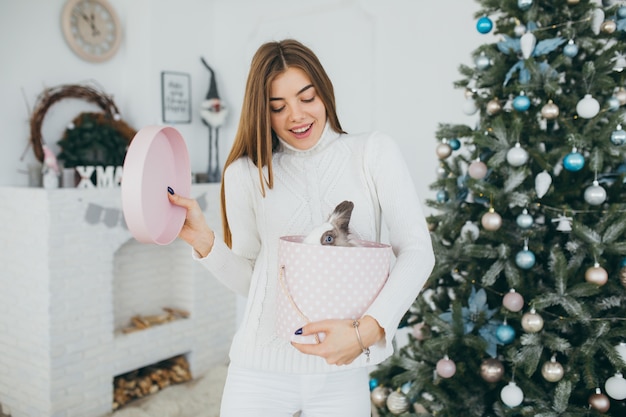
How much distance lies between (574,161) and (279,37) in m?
2.27

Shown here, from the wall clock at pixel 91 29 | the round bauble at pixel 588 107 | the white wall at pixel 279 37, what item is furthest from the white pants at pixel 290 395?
the wall clock at pixel 91 29

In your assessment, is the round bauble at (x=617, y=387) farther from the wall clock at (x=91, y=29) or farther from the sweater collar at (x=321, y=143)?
the wall clock at (x=91, y=29)

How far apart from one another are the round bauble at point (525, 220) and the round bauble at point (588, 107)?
349 millimetres

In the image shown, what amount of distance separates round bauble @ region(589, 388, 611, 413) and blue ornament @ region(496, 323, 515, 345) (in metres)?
0.28

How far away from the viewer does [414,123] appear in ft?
9.07

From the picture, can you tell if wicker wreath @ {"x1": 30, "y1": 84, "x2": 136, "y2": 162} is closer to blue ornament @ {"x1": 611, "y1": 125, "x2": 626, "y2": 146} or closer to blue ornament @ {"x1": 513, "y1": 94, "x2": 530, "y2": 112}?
blue ornament @ {"x1": 513, "y1": 94, "x2": 530, "y2": 112}

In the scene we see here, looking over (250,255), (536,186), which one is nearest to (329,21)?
(536,186)

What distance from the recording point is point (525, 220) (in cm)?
162

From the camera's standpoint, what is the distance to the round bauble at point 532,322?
61.0 inches

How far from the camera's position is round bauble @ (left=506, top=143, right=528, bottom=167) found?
1604 millimetres

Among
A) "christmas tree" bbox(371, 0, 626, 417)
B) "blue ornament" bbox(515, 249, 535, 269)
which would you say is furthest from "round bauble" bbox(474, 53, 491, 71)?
"blue ornament" bbox(515, 249, 535, 269)

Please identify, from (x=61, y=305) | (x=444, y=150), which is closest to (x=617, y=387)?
(x=444, y=150)

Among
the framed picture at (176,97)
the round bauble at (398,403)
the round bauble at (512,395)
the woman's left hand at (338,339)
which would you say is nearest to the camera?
the woman's left hand at (338,339)

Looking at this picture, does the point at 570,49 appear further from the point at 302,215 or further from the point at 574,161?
the point at 302,215
